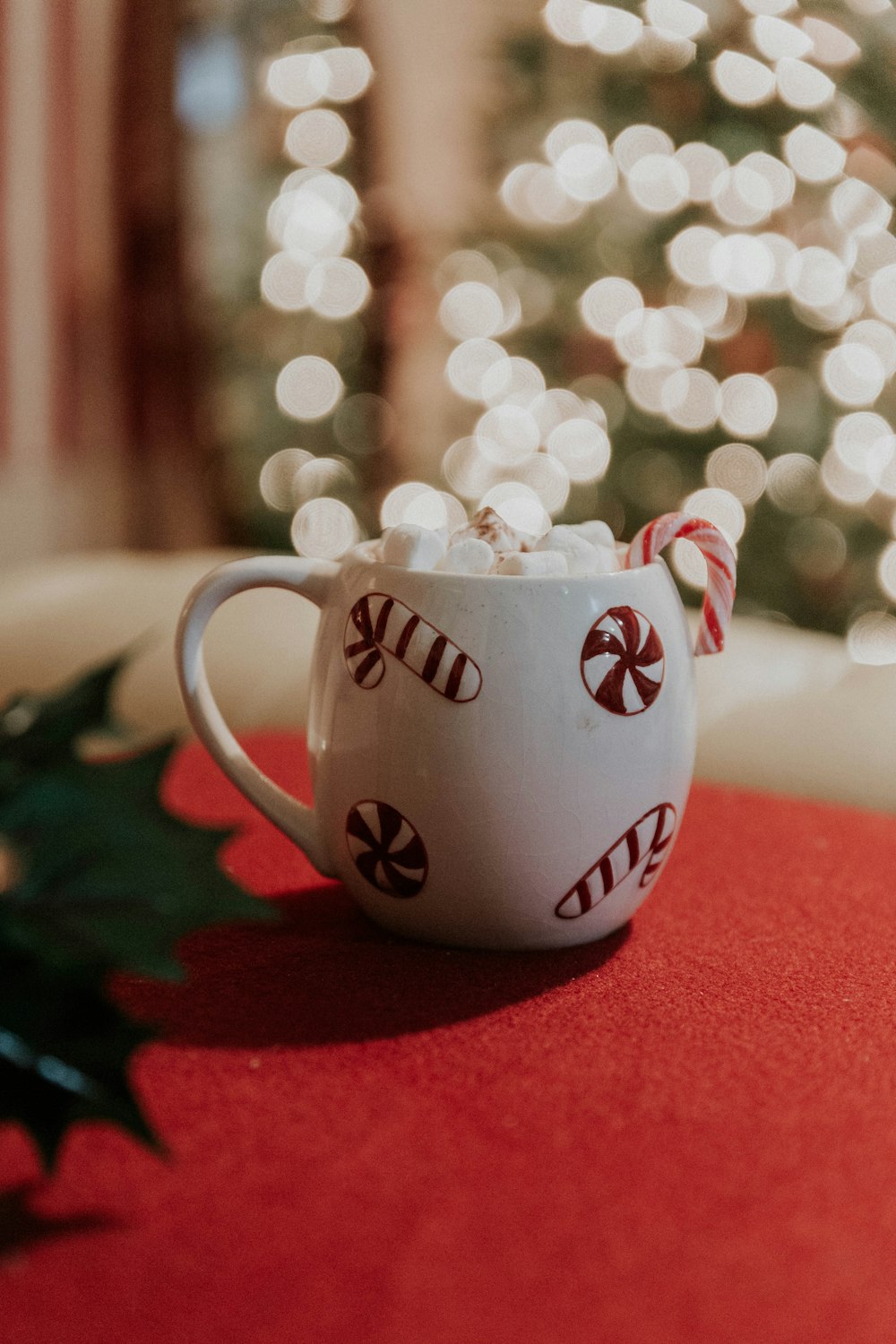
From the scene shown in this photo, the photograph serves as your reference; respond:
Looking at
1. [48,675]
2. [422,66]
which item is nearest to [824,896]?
[48,675]

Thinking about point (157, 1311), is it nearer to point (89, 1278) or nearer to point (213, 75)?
point (89, 1278)

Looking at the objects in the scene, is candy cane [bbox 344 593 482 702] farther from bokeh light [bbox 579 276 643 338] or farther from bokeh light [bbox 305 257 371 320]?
bokeh light [bbox 305 257 371 320]

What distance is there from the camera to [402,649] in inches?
19.2

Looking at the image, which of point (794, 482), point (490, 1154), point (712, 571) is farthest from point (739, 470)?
point (490, 1154)

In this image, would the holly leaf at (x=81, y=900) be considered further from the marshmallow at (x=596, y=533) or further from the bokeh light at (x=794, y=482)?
the bokeh light at (x=794, y=482)

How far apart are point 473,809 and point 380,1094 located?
118mm

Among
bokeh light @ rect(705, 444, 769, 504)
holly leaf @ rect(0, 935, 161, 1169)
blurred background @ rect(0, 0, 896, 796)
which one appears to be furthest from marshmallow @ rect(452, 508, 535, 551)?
bokeh light @ rect(705, 444, 769, 504)

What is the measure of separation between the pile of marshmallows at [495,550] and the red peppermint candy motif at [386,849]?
10 cm

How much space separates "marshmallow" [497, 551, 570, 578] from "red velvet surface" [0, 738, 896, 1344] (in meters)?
0.16

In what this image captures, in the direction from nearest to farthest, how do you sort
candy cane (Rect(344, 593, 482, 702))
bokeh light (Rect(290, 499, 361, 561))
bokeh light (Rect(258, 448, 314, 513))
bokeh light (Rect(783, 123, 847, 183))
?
candy cane (Rect(344, 593, 482, 702)) → bokeh light (Rect(783, 123, 847, 183)) → bokeh light (Rect(290, 499, 361, 561)) → bokeh light (Rect(258, 448, 314, 513))

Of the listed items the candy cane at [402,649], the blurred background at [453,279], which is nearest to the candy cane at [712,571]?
the candy cane at [402,649]

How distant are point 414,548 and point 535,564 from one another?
49 mm

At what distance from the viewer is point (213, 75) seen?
287 cm

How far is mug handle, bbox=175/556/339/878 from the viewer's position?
0.53 metres
